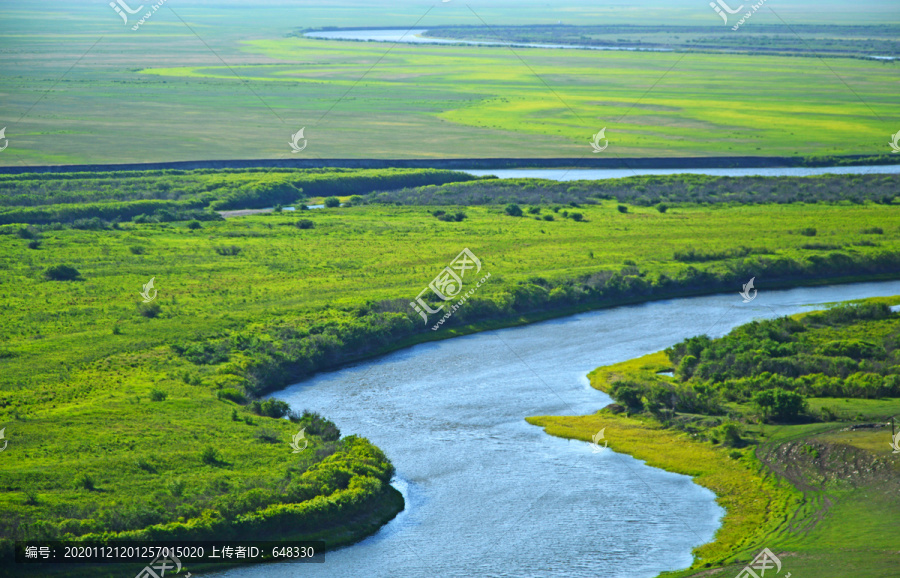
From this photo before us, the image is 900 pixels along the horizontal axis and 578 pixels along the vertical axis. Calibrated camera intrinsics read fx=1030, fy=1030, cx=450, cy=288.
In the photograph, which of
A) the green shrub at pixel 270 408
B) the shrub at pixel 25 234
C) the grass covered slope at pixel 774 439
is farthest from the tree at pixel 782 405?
the shrub at pixel 25 234

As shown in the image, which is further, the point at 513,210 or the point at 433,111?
the point at 433,111

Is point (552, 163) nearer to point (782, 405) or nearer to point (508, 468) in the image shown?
point (782, 405)

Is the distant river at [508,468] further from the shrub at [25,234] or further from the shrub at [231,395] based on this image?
the shrub at [25,234]

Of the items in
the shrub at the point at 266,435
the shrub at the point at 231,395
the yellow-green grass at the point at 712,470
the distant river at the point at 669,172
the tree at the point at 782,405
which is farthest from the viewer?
the distant river at the point at 669,172

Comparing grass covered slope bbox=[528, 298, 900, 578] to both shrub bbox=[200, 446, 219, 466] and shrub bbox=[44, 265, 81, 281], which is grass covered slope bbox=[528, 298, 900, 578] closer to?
shrub bbox=[200, 446, 219, 466]

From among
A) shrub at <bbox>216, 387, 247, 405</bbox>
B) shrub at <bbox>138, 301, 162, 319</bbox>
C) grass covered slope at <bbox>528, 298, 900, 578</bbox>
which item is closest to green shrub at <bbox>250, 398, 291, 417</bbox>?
shrub at <bbox>216, 387, 247, 405</bbox>

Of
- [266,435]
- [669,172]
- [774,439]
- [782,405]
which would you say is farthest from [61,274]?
[669,172]

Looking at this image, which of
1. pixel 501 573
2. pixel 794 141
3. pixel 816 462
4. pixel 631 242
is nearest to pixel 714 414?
pixel 816 462
